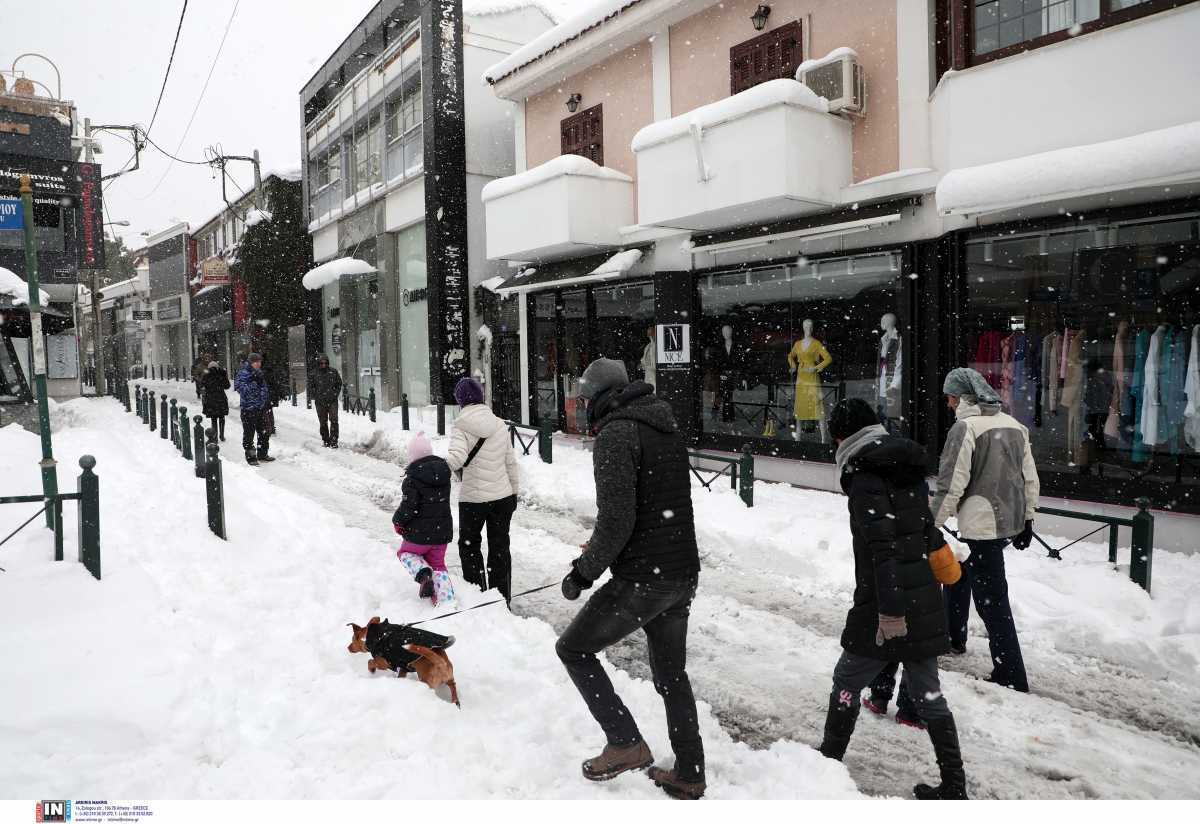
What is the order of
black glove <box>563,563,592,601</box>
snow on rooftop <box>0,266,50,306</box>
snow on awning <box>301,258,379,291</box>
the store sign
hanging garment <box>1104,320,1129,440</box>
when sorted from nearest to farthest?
black glove <box>563,563,592,601</box>, hanging garment <box>1104,320,1129,440</box>, snow on rooftop <box>0,266,50,306</box>, the store sign, snow on awning <box>301,258,379,291</box>

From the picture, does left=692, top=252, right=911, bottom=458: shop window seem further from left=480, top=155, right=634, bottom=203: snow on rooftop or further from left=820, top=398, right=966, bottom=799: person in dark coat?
left=820, top=398, right=966, bottom=799: person in dark coat

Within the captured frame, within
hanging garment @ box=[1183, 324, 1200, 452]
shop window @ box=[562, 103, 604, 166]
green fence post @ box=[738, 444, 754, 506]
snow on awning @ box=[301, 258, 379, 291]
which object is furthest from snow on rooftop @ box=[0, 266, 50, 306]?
hanging garment @ box=[1183, 324, 1200, 452]

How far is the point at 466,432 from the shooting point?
5.44 m

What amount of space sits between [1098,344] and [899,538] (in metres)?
6.26

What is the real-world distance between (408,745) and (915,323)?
7890 millimetres

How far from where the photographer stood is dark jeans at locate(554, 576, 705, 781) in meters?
3.07

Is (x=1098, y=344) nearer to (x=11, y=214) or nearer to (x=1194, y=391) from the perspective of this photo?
(x=1194, y=391)

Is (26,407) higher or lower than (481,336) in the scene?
lower

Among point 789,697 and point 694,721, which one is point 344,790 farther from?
point 789,697

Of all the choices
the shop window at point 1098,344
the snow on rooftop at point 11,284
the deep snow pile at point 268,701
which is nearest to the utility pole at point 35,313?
the deep snow pile at point 268,701

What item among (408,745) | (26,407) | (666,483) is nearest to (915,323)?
(666,483)

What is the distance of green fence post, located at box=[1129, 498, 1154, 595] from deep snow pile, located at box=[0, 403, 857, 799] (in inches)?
150

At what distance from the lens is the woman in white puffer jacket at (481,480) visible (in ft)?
17.9

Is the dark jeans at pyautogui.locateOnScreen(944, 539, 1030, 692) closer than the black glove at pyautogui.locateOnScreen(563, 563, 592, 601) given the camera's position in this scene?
No
